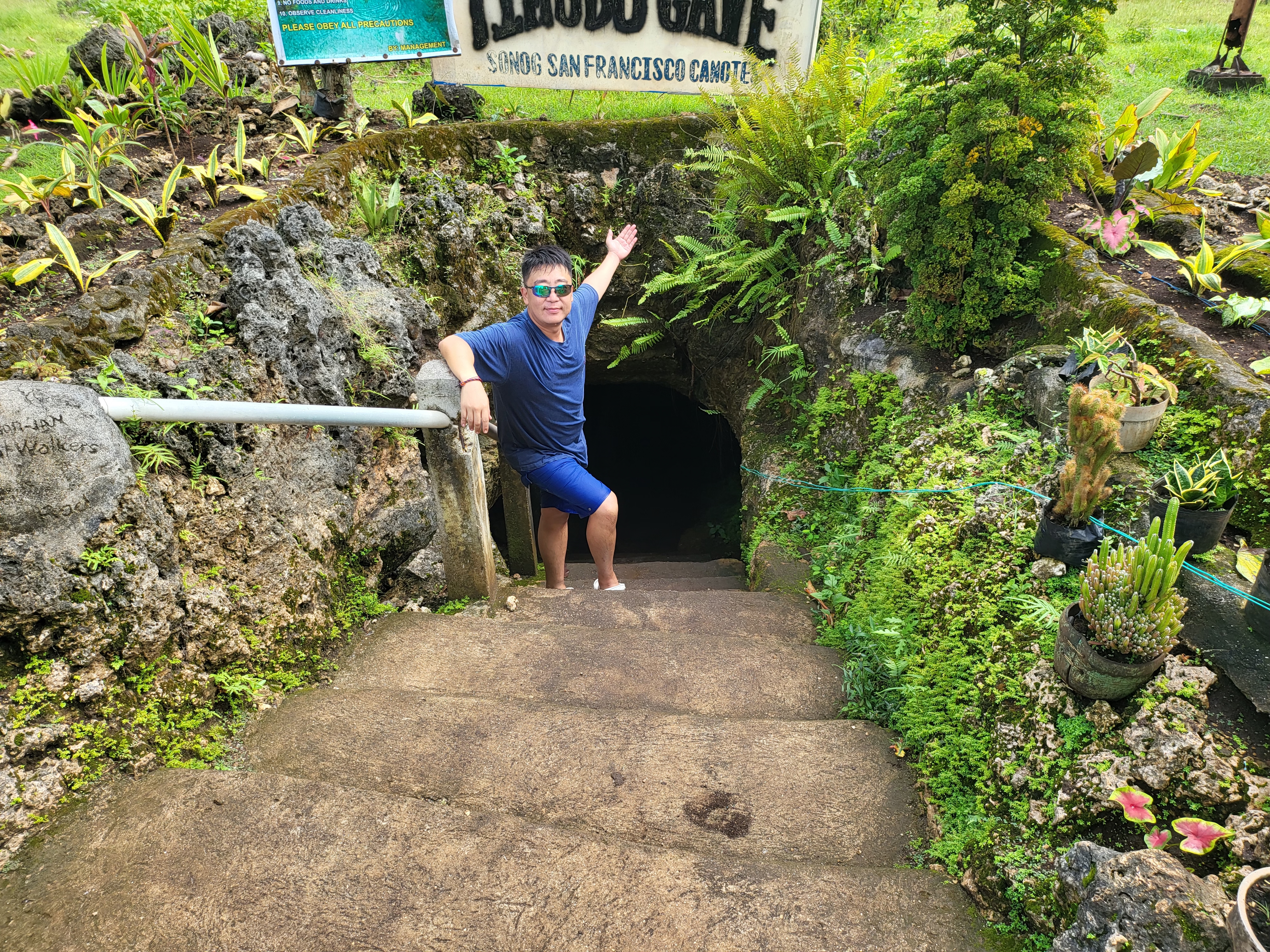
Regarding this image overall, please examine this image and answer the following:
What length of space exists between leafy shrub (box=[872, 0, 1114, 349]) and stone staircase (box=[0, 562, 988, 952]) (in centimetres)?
252

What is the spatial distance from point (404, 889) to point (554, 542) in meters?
3.00

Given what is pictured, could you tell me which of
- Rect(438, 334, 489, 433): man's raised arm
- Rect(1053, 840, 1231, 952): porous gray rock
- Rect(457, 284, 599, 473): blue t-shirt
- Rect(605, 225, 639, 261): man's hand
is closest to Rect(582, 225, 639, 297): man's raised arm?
Rect(605, 225, 639, 261): man's hand

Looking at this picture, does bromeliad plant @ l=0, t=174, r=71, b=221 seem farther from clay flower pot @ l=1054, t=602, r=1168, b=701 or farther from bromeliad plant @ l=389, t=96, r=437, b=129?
clay flower pot @ l=1054, t=602, r=1168, b=701

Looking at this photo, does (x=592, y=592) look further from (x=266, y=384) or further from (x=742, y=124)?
(x=742, y=124)

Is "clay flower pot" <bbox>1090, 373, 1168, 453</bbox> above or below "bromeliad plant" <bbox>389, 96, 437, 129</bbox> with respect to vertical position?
below

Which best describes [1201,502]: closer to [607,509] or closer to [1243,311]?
[1243,311]

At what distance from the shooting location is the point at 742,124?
18.1ft

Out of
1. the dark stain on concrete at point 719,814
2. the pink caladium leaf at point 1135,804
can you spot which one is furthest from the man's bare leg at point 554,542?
the pink caladium leaf at point 1135,804

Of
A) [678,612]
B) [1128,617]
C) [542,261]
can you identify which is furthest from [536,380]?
[1128,617]

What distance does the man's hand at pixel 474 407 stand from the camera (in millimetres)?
3227

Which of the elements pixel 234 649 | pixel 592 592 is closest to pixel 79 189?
pixel 234 649

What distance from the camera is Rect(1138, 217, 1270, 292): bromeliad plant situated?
3.81 m

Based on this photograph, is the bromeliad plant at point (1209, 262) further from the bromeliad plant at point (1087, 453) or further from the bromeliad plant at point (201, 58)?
the bromeliad plant at point (201, 58)

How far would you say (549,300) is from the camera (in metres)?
3.90
